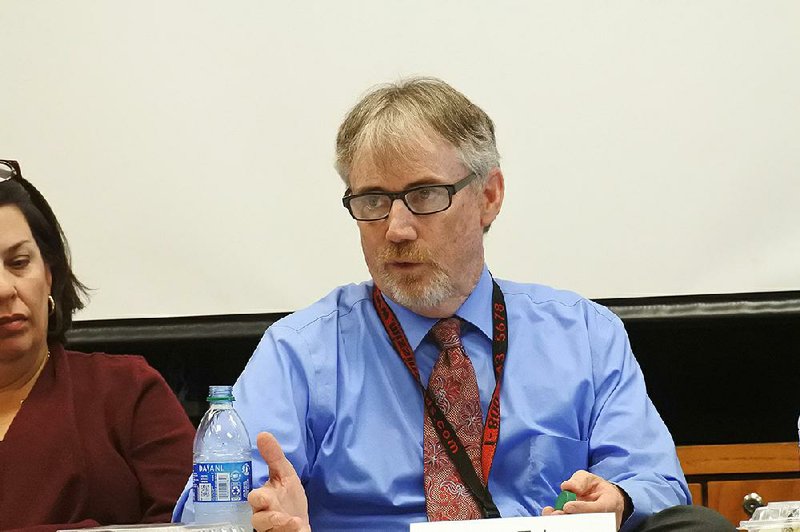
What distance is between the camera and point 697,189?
2938 mm

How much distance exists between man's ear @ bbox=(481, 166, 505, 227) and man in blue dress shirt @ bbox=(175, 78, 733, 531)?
20 millimetres

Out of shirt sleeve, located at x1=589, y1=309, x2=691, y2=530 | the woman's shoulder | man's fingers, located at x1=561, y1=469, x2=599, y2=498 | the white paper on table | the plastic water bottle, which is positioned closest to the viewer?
the white paper on table

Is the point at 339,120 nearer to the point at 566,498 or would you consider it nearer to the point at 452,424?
the point at 452,424

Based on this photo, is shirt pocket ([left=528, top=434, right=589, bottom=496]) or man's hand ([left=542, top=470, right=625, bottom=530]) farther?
shirt pocket ([left=528, top=434, right=589, bottom=496])

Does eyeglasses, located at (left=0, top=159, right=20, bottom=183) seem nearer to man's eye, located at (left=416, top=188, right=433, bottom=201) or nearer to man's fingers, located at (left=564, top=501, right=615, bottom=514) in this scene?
man's eye, located at (left=416, top=188, right=433, bottom=201)

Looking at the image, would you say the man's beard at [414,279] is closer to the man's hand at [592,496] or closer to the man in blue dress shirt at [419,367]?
the man in blue dress shirt at [419,367]

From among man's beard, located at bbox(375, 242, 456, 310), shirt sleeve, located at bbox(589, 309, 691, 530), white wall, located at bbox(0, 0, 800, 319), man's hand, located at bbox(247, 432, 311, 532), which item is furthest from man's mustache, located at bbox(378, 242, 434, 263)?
white wall, located at bbox(0, 0, 800, 319)

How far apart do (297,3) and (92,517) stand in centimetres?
150

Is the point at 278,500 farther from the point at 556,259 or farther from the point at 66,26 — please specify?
the point at 66,26

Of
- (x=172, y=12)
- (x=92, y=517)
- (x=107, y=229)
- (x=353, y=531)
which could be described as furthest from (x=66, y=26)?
(x=353, y=531)

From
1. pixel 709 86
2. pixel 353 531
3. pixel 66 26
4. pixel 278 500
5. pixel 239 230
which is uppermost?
pixel 66 26

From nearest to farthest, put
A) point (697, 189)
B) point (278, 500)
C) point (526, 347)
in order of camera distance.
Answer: point (278, 500)
point (526, 347)
point (697, 189)

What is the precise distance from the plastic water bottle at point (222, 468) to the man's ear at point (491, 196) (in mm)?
707

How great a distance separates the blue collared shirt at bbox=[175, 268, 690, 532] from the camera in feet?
6.81
